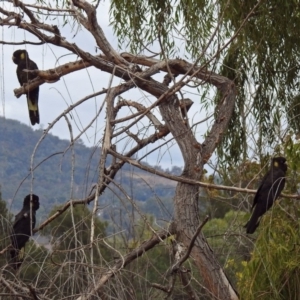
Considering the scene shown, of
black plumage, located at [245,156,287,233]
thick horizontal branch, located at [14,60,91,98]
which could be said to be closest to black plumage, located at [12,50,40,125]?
thick horizontal branch, located at [14,60,91,98]

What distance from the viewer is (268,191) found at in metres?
4.33

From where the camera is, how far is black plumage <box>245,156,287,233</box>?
166 inches

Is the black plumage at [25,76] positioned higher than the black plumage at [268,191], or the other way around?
the black plumage at [25,76]

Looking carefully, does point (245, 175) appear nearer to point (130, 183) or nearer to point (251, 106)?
point (251, 106)

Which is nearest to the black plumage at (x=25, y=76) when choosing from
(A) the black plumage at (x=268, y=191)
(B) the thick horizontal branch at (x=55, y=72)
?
(B) the thick horizontal branch at (x=55, y=72)

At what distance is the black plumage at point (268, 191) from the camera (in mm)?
4227

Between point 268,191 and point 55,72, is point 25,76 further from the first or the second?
point 268,191

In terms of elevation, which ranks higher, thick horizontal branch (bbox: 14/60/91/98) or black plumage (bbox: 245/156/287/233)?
thick horizontal branch (bbox: 14/60/91/98)

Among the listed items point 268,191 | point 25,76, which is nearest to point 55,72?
point 25,76

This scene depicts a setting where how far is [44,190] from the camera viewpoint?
800cm

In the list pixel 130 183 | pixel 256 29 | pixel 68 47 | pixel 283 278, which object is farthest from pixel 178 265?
pixel 256 29

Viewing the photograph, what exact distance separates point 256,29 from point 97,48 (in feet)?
3.58

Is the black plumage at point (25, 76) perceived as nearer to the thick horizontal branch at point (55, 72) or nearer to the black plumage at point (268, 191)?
the thick horizontal branch at point (55, 72)

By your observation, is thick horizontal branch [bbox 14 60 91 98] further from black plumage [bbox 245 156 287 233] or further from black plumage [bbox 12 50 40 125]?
black plumage [bbox 245 156 287 233]
